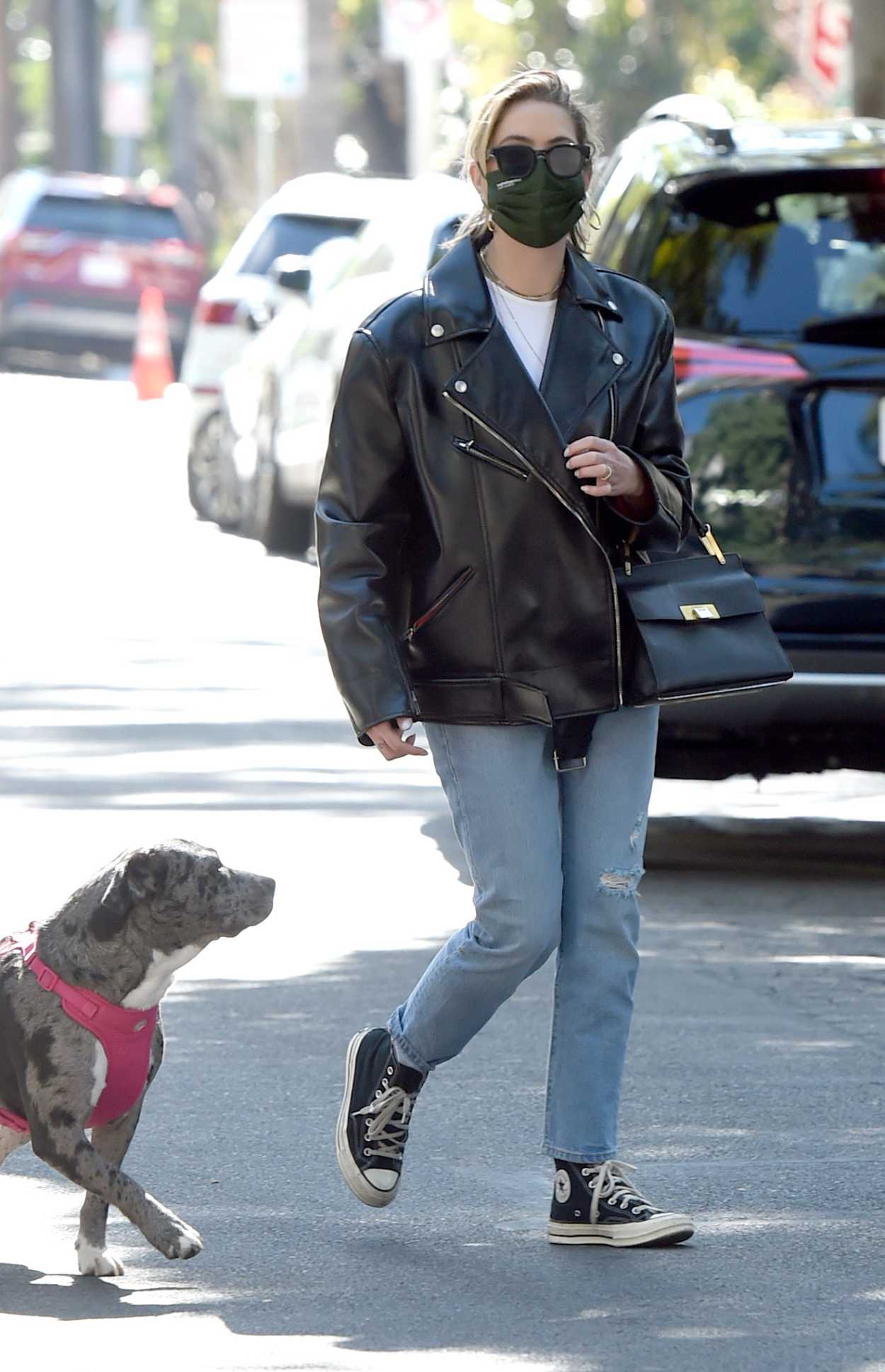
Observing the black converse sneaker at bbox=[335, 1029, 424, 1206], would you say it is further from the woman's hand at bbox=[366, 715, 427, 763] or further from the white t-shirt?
the white t-shirt

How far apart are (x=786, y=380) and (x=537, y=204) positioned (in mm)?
3147

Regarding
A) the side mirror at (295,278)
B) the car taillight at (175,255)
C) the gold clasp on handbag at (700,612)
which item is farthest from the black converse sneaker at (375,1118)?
the car taillight at (175,255)

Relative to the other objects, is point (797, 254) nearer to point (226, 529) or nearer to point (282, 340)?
point (282, 340)

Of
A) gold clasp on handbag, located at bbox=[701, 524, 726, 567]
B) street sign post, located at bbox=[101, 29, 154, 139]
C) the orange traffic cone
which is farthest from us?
street sign post, located at bbox=[101, 29, 154, 139]

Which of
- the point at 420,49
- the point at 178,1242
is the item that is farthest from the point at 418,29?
the point at 178,1242

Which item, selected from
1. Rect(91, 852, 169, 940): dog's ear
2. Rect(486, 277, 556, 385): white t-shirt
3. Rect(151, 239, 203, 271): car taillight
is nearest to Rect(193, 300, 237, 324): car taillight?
Rect(151, 239, 203, 271): car taillight

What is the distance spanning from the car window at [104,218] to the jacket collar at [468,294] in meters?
27.1

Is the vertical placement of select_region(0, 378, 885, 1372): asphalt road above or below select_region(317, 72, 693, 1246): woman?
below

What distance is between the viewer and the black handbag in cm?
520

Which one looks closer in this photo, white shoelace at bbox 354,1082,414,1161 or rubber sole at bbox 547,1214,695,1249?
rubber sole at bbox 547,1214,695,1249

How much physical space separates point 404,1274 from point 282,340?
12242mm

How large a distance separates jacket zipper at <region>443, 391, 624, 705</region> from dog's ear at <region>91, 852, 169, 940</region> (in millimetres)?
809

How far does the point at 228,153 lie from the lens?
223ft

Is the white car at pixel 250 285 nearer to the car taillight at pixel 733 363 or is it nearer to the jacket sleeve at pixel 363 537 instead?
the car taillight at pixel 733 363
